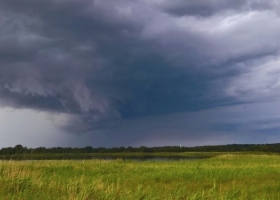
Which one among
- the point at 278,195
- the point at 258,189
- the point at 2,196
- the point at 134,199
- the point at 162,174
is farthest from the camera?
the point at 162,174

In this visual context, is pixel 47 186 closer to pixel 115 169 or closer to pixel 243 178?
pixel 243 178

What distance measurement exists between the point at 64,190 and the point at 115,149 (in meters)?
118

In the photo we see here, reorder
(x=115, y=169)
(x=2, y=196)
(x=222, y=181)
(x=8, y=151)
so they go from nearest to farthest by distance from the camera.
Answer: (x=2, y=196) → (x=222, y=181) → (x=115, y=169) → (x=8, y=151)

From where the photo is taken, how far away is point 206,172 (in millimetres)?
23688

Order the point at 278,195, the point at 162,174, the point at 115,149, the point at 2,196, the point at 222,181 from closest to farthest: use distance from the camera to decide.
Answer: the point at 2,196
the point at 278,195
the point at 222,181
the point at 162,174
the point at 115,149

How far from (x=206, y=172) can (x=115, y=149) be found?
348 ft

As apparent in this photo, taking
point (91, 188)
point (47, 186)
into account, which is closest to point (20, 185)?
point (47, 186)

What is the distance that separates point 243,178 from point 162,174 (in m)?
5.03

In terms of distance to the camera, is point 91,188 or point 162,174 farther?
point 162,174

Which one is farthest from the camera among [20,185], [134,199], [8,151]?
[8,151]

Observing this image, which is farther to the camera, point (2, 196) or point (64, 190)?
point (64, 190)

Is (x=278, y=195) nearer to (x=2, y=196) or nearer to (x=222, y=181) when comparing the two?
(x=222, y=181)

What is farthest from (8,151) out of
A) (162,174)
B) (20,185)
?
(20,185)

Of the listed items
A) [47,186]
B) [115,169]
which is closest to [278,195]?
[47,186]
